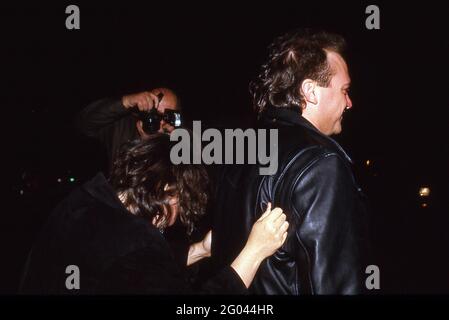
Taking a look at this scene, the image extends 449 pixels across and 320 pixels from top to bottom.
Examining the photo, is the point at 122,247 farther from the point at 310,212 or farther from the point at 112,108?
the point at 112,108

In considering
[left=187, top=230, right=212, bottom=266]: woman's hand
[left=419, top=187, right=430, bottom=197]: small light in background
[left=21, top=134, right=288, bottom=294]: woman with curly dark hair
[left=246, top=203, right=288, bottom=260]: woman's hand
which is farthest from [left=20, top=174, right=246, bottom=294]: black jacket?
[left=419, top=187, right=430, bottom=197]: small light in background

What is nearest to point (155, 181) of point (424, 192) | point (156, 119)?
point (156, 119)

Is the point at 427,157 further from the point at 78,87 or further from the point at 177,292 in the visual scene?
the point at 177,292

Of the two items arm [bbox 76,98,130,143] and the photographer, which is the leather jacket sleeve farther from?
arm [bbox 76,98,130,143]

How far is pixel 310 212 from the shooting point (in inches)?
64.4

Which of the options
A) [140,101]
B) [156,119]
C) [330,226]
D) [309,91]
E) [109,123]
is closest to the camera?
[330,226]

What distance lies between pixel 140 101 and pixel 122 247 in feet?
7.71

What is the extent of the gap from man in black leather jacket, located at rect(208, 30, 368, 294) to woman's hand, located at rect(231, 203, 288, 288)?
4cm

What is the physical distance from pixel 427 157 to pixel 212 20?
30.2 ft

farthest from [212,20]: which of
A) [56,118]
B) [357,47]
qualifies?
[56,118]

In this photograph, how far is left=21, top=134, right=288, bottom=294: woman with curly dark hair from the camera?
5.41 feet

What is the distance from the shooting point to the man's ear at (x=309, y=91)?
6.35 feet

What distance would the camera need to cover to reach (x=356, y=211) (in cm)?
167

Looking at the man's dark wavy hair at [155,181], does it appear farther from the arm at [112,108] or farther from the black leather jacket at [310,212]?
the arm at [112,108]
